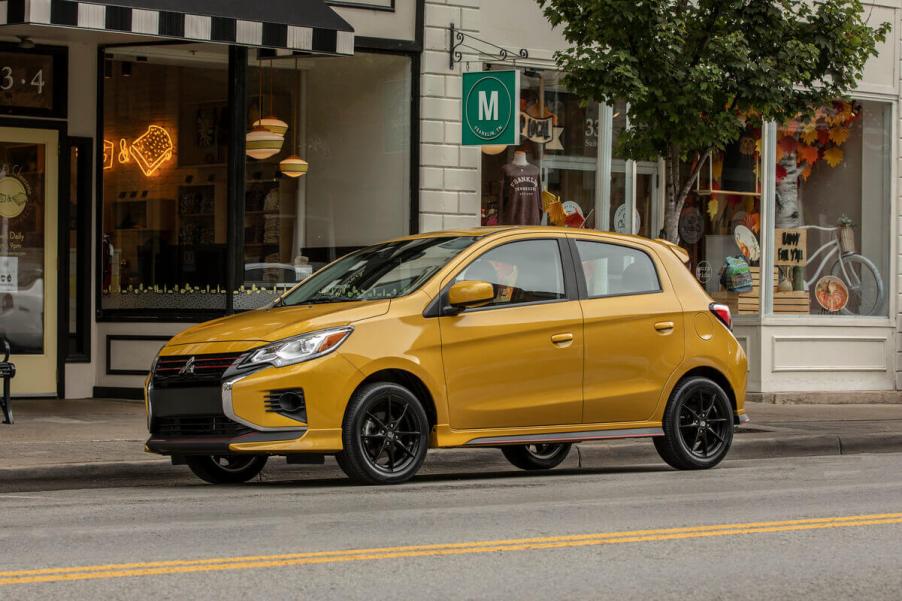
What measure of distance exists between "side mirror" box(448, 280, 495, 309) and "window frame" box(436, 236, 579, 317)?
7 centimetres

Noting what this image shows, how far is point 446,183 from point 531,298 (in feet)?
21.6

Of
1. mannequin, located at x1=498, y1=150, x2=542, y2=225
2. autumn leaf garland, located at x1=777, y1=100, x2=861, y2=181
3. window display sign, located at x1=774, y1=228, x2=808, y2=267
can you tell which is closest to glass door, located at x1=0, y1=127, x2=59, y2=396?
mannequin, located at x1=498, y1=150, x2=542, y2=225

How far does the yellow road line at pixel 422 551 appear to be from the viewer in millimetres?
6391

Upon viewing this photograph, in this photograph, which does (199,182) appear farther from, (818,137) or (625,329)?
(818,137)

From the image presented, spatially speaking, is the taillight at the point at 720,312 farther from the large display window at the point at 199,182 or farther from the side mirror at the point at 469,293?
the large display window at the point at 199,182

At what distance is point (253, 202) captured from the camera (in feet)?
52.1

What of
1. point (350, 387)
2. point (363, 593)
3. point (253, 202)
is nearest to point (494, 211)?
point (253, 202)

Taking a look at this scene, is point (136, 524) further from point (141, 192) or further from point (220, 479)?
point (141, 192)

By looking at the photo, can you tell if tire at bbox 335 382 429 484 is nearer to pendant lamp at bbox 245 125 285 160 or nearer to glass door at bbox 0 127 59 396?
pendant lamp at bbox 245 125 285 160

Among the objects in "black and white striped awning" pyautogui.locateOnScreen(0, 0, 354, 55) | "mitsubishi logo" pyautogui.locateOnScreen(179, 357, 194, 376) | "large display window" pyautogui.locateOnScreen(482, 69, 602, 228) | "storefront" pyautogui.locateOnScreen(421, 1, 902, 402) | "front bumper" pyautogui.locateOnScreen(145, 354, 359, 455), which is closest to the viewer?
"front bumper" pyautogui.locateOnScreen(145, 354, 359, 455)

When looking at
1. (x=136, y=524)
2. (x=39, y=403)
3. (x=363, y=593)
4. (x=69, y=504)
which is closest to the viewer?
(x=363, y=593)

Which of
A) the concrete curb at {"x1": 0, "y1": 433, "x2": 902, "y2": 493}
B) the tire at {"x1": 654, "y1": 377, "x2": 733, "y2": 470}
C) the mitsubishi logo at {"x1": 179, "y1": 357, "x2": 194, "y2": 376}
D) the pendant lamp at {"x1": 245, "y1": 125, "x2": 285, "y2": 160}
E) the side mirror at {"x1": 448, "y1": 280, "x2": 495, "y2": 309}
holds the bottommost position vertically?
the concrete curb at {"x1": 0, "y1": 433, "x2": 902, "y2": 493}

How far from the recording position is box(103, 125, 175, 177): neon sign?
15945 millimetres

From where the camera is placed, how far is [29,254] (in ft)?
51.6
